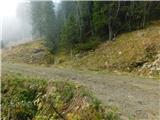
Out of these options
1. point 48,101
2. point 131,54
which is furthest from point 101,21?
point 48,101

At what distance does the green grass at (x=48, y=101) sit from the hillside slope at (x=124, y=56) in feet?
49.9

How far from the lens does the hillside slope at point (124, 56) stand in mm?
35875

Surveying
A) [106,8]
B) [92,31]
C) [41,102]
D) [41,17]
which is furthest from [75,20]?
[41,102]

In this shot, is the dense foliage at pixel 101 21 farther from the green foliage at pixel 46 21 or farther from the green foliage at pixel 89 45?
the green foliage at pixel 46 21

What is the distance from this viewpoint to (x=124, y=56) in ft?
130

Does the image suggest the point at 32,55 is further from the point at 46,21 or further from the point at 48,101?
the point at 48,101

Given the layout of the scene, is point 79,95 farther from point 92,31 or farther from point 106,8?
point 92,31

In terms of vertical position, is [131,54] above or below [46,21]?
below

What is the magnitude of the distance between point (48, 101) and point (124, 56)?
81.6 ft

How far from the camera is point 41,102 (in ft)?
52.0

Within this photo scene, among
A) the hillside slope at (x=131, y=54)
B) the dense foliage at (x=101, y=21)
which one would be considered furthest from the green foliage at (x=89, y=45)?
the hillside slope at (x=131, y=54)

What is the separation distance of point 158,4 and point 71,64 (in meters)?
14.2

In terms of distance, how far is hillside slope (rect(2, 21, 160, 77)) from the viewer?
35875 mm

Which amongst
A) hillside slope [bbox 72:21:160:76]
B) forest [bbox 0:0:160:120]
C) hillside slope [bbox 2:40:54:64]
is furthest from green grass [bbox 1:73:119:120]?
hillside slope [bbox 2:40:54:64]
